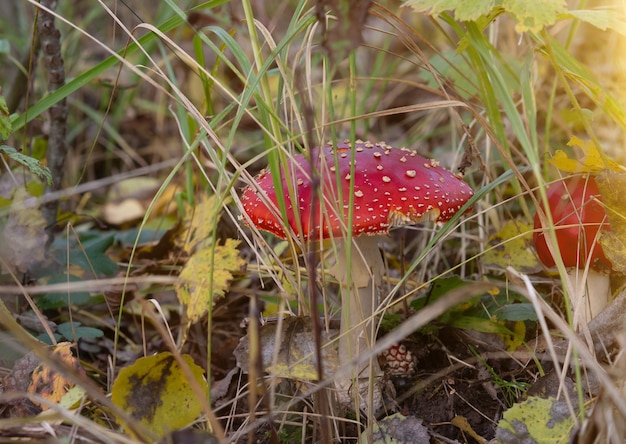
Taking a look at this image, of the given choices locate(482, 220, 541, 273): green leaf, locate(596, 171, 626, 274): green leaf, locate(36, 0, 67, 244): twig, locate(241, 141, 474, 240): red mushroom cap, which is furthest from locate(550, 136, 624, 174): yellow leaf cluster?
locate(36, 0, 67, 244): twig

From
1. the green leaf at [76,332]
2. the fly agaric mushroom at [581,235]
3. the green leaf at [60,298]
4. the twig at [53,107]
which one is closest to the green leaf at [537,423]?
the fly agaric mushroom at [581,235]

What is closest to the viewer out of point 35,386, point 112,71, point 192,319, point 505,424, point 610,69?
point 505,424

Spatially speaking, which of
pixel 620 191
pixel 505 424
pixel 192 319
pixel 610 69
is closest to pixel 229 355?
pixel 192 319

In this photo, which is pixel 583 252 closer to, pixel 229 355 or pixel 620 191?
pixel 620 191

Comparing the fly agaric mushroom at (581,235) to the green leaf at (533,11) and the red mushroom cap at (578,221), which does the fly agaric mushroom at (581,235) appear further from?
the green leaf at (533,11)

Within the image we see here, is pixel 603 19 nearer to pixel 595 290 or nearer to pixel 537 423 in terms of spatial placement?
pixel 595 290

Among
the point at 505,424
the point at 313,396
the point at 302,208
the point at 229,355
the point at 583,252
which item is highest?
the point at 302,208
